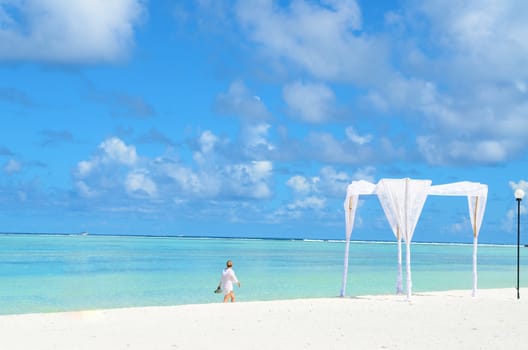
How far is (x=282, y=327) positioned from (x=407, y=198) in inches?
229

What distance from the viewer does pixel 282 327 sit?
39.7 feet

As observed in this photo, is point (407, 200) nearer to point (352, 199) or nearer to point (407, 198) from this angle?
point (407, 198)

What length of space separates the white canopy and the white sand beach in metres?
1.97

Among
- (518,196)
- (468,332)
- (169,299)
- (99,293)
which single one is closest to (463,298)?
(518,196)

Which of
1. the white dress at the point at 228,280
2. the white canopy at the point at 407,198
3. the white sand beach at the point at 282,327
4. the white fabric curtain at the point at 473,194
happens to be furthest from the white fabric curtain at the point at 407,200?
the white dress at the point at 228,280

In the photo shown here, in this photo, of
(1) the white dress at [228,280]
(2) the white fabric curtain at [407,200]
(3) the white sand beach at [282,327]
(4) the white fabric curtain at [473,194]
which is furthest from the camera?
(1) the white dress at [228,280]

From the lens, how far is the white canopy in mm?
16594

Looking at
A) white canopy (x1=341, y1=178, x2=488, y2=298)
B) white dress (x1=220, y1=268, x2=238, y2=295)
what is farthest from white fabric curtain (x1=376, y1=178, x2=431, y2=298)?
white dress (x1=220, y1=268, x2=238, y2=295)

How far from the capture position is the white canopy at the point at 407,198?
16.6 meters

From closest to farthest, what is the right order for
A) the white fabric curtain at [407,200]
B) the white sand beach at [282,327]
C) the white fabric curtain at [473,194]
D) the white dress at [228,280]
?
the white sand beach at [282,327] < the white fabric curtain at [407,200] < the white fabric curtain at [473,194] < the white dress at [228,280]

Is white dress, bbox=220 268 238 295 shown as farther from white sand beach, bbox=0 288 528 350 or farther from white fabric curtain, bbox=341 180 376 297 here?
white fabric curtain, bbox=341 180 376 297

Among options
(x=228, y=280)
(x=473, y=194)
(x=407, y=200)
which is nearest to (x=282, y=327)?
(x=407, y=200)

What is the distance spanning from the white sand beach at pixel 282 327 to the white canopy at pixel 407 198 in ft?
6.46

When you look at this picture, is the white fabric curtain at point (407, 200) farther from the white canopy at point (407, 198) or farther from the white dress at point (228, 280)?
the white dress at point (228, 280)
